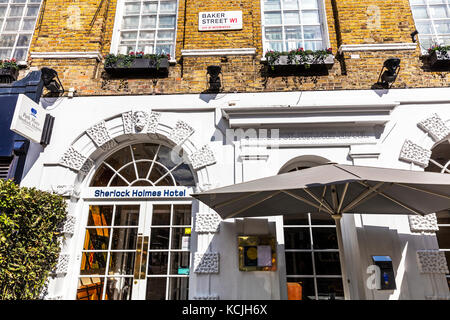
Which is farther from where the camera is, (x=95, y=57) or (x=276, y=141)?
(x=95, y=57)

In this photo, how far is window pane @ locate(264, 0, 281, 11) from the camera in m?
6.29

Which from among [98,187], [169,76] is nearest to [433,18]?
[169,76]

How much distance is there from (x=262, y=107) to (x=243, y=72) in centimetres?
107

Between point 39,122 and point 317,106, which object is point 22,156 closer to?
point 39,122

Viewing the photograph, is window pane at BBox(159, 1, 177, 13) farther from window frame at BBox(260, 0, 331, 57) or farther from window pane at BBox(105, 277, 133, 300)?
window pane at BBox(105, 277, 133, 300)

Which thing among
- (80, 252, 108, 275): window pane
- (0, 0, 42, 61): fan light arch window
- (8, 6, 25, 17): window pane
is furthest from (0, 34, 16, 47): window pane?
(80, 252, 108, 275): window pane

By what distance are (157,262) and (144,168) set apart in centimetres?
175

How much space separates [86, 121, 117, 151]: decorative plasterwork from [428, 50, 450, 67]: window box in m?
6.28

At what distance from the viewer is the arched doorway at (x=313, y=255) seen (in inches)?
185

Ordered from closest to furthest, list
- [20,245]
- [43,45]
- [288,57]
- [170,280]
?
1. [20,245]
2. [170,280]
3. [288,57]
4. [43,45]

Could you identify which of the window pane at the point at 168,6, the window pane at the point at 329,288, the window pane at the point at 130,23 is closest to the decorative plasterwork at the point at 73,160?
the window pane at the point at 130,23

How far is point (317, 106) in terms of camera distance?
16.3ft

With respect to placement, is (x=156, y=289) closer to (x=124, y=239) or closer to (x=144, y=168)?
(x=124, y=239)

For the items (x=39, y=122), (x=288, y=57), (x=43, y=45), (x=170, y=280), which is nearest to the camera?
(x=170, y=280)
